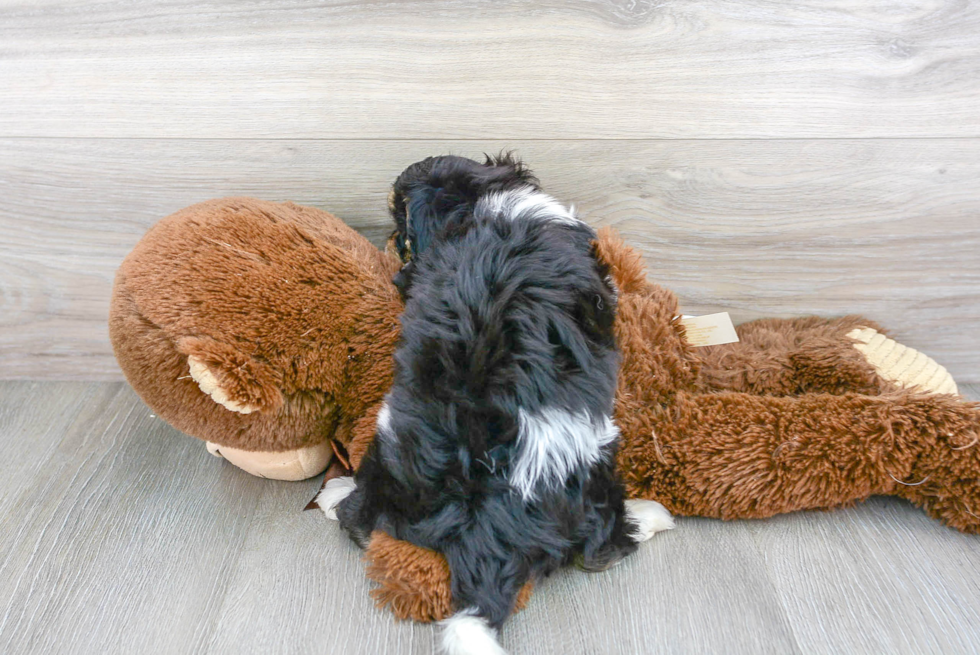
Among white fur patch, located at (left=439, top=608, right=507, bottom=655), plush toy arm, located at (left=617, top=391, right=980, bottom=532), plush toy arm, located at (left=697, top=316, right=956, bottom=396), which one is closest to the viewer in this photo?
white fur patch, located at (left=439, top=608, right=507, bottom=655)

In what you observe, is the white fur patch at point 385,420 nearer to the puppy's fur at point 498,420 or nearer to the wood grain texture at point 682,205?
the puppy's fur at point 498,420

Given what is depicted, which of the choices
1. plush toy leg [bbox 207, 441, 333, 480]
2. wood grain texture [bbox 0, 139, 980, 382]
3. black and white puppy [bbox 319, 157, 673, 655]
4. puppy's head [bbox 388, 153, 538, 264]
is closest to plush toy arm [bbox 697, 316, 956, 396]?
wood grain texture [bbox 0, 139, 980, 382]

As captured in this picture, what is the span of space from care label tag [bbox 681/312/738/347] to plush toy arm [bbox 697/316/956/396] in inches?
0.7

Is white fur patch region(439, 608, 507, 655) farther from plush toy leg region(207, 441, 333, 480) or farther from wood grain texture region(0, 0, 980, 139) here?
wood grain texture region(0, 0, 980, 139)

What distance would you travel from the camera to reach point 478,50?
0.77 meters

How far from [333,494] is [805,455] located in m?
0.52

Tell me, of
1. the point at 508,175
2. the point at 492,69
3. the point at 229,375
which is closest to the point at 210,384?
the point at 229,375

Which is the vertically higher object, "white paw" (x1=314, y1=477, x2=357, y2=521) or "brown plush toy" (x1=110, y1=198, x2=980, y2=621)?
"brown plush toy" (x1=110, y1=198, x2=980, y2=621)

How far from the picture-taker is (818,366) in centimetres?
79

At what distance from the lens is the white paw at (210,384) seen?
2.02ft

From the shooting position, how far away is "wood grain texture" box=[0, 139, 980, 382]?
0.82 metres

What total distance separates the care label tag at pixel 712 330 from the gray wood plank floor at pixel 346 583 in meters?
0.23

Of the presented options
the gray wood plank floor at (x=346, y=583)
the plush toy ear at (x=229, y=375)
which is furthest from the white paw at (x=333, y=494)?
the plush toy ear at (x=229, y=375)

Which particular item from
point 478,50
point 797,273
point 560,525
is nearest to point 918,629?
point 560,525
